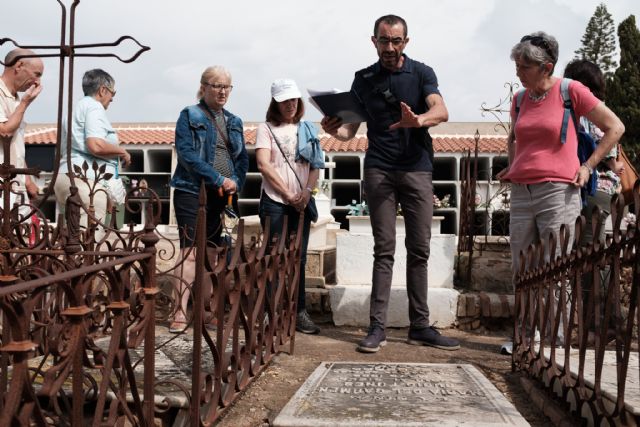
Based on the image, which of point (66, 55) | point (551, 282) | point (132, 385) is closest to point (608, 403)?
point (551, 282)

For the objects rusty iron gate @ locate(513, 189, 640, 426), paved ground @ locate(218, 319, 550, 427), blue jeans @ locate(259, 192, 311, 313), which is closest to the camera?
rusty iron gate @ locate(513, 189, 640, 426)

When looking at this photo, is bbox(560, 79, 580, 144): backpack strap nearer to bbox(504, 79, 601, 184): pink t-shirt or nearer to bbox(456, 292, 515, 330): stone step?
bbox(504, 79, 601, 184): pink t-shirt

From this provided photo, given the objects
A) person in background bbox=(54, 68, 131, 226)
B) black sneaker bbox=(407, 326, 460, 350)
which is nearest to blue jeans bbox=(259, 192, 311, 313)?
black sneaker bbox=(407, 326, 460, 350)

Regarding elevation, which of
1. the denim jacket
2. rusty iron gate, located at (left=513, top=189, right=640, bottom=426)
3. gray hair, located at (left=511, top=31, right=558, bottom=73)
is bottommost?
rusty iron gate, located at (left=513, top=189, right=640, bottom=426)

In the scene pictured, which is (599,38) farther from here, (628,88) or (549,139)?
(549,139)

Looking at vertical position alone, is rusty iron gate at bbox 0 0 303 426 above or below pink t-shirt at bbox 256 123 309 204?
below

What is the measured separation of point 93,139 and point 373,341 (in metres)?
2.13

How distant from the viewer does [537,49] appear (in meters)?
3.52

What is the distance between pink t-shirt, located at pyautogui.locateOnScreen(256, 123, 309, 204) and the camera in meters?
4.25

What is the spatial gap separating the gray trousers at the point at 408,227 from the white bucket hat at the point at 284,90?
2.29 feet

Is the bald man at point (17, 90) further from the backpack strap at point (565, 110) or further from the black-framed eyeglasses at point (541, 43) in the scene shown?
the backpack strap at point (565, 110)

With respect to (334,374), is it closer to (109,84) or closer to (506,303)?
(506,303)

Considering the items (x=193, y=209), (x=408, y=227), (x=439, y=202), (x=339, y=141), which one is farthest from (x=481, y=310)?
(x=339, y=141)

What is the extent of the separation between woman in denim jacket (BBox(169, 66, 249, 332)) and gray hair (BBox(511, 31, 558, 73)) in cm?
173
